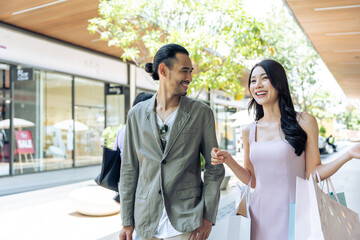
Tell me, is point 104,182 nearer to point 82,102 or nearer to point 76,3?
point 76,3

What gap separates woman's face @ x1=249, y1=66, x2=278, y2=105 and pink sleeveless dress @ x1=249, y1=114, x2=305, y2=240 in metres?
0.25

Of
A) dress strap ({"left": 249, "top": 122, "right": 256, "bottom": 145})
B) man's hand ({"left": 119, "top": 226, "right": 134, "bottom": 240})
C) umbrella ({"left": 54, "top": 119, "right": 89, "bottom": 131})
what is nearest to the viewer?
man's hand ({"left": 119, "top": 226, "right": 134, "bottom": 240})

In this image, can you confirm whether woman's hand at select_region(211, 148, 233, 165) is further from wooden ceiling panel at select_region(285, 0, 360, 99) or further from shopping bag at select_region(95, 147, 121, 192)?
wooden ceiling panel at select_region(285, 0, 360, 99)

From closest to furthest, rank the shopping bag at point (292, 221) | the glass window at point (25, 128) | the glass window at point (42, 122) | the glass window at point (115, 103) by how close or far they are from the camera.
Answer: the shopping bag at point (292, 221), the glass window at point (25, 128), the glass window at point (42, 122), the glass window at point (115, 103)

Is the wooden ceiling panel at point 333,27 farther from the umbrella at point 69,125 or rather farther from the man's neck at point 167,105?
the umbrella at point 69,125

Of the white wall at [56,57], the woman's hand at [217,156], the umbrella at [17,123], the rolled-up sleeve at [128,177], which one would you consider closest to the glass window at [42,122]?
the umbrella at [17,123]

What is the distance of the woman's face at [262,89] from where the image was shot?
2113 millimetres

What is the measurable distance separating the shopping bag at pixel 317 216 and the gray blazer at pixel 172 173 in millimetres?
511

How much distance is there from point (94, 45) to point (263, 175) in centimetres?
1323

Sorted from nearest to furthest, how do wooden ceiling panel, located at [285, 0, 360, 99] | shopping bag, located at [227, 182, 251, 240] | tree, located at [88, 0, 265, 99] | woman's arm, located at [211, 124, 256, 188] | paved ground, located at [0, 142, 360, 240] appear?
shopping bag, located at [227, 182, 251, 240] → woman's arm, located at [211, 124, 256, 188] → paved ground, located at [0, 142, 360, 240] → tree, located at [88, 0, 265, 99] → wooden ceiling panel, located at [285, 0, 360, 99]

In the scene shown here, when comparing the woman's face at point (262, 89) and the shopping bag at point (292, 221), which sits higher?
the woman's face at point (262, 89)

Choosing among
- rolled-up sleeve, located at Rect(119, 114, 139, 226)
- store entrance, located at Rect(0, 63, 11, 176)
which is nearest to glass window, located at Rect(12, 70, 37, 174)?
store entrance, located at Rect(0, 63, 11, 176)

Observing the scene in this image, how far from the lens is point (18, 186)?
998 cm

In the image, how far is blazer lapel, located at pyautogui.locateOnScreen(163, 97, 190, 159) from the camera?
1.94m
